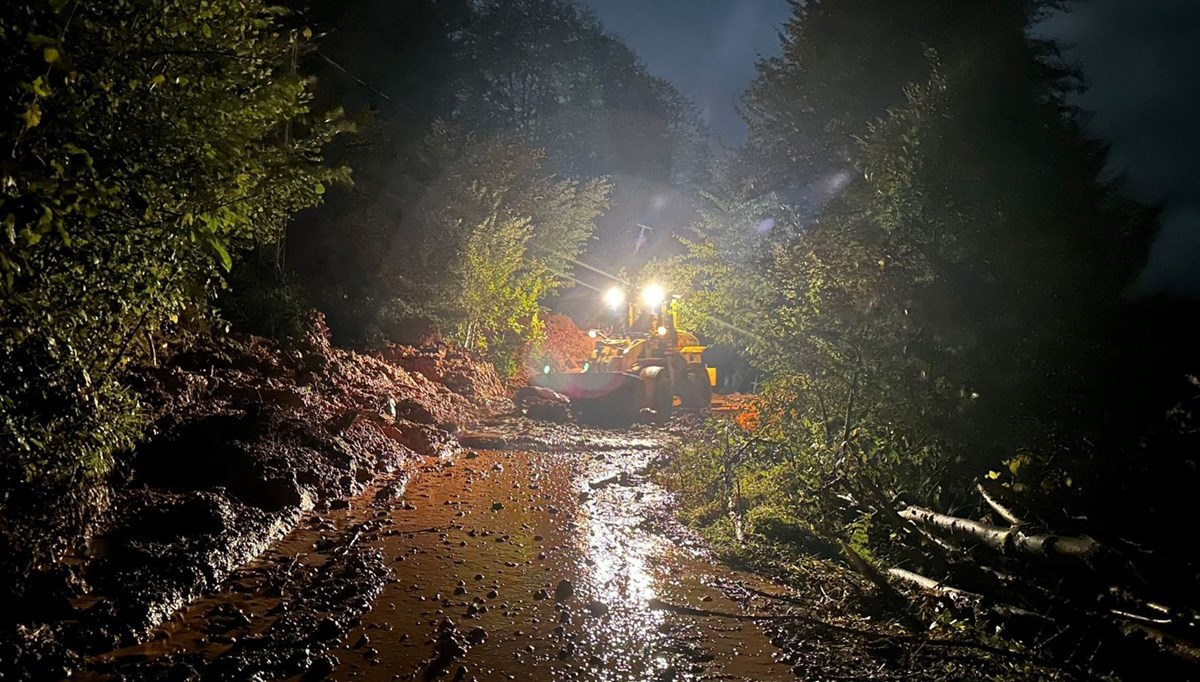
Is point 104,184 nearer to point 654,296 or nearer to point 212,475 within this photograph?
point 212,475

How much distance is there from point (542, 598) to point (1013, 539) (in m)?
3.68

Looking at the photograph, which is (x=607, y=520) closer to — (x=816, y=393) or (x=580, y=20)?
(x=816, y=393)

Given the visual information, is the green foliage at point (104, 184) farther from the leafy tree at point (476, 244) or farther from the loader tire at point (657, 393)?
the loader tire at point (657, 393)

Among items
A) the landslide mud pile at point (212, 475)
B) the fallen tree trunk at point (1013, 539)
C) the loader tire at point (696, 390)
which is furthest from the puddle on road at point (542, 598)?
the loader tire at point (696, 390)

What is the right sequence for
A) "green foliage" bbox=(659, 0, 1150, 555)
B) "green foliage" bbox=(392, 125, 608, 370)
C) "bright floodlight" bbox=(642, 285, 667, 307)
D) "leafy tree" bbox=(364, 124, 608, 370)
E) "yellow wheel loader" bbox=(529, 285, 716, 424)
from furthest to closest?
"bright floodlight" bbox=(642, 285, 667, 307) < "green foliage" bbox=(392, 125, 608, 370) < "leafy tree" bbox=(364, 124, 608, 370) < "yellow wheel loader" bbox=(529, 285, 716, 424) < "green foliage" bbox=(659, 0, 1150, 555)

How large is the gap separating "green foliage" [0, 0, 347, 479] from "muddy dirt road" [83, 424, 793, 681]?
1.56 m

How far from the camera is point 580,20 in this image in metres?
39.0

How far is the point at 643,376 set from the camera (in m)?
17.8

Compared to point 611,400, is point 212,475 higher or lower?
lower

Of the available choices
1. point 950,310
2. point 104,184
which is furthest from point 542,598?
point 950,310

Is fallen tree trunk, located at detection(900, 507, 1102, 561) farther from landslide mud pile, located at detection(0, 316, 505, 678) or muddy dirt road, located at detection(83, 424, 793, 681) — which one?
landslide mud pile, located at detection(0, 316, 505, 678)

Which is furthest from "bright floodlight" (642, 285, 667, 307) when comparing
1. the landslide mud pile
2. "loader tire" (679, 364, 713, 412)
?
the landslide mud pile

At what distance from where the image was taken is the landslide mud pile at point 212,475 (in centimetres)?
392

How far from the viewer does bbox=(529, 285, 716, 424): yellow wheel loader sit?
1672 centimetres
